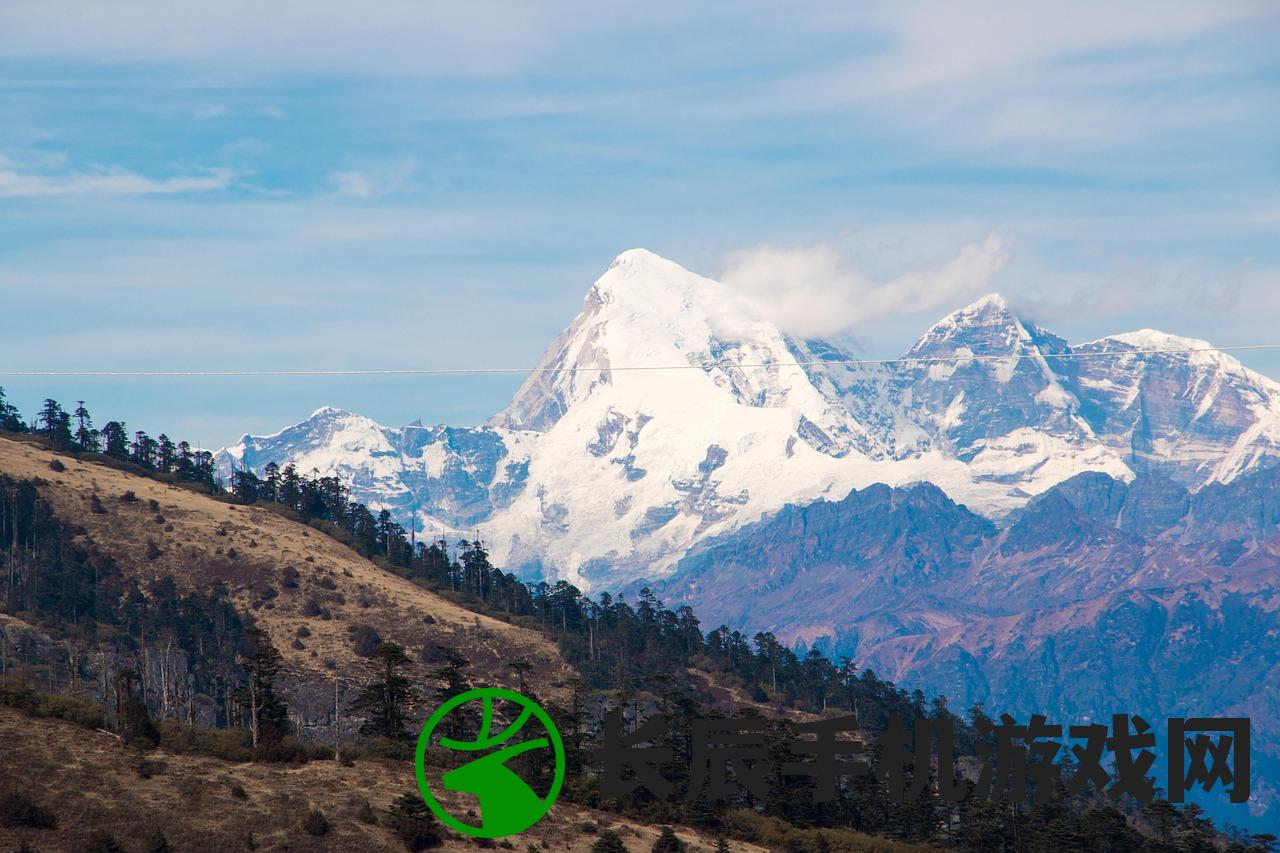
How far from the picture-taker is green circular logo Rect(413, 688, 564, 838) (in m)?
104

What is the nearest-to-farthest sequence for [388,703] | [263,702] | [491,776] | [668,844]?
[668,844], [491,776], [388,703], [263,702]

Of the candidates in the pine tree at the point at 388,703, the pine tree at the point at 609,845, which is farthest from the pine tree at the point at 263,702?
the pine tree at the point at 609,845

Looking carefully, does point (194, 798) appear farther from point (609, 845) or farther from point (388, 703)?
point (388, 703)

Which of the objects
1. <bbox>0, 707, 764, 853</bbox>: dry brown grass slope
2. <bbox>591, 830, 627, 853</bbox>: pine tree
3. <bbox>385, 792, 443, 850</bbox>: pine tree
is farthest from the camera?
<bbox>591, 830, 627, 853</bbox>: pine tree

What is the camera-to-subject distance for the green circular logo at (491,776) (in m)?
104

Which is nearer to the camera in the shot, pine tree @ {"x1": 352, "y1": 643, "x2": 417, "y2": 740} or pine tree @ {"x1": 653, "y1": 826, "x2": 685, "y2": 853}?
pine tree @ {"x1": 653, "y1": 826, "x2": 685, "y2": 853}

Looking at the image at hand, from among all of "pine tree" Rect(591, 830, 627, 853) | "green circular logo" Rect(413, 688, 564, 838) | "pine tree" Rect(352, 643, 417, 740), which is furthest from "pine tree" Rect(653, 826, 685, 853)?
"pine tree" Rect(352, 643, 417, 740)

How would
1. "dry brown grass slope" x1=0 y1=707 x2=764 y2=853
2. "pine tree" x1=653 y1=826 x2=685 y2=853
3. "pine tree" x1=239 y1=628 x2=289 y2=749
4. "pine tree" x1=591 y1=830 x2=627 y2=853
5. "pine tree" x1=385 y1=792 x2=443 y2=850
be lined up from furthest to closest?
"pine tree" x1=239 y1=628 x2=289 y2=749 < "pine tree" x1=653 y1=826 x2=685 y2=853 < "pine tree" x1=591 y1=830 x2=627 y2=853 < "pine tree" x1=385 y1=792 x2=443 y2=850 < "dry brown grass slope" x1=0 y1=707 x2=764 y2=853

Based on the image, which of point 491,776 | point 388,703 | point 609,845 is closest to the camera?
point 609,845

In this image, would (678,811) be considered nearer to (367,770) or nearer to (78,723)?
(367,770)

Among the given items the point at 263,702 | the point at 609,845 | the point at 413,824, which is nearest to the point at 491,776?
the point at 609,845

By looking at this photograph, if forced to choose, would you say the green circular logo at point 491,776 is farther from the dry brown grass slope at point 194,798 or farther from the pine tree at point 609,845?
the pine tree at point 609,845

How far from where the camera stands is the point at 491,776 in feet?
384

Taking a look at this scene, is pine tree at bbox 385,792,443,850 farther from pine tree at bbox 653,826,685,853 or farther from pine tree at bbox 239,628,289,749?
pine tree at bbox 653,826,685,853
